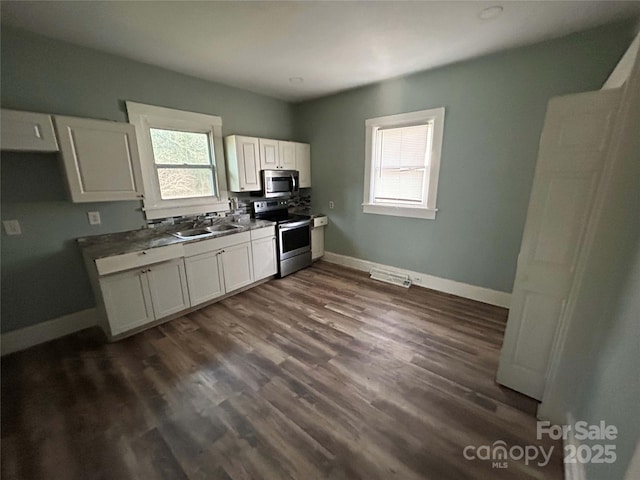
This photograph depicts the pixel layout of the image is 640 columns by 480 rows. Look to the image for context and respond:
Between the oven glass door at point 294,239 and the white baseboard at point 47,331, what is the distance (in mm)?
2286

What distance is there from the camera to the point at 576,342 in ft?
4.71

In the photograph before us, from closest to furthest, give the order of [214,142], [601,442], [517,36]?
[601,442] < [517,36] < [214,142]

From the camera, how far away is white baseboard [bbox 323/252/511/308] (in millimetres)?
2982

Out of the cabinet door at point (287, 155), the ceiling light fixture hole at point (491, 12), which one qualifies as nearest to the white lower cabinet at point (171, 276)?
the cabinet door at point (287, 155)

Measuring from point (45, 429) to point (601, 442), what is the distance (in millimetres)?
A: 3060

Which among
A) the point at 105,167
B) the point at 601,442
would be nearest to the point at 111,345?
the point at 105,167

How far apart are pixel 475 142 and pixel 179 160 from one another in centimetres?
357

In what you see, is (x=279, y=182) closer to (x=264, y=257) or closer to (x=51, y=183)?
(x=264, y=257)

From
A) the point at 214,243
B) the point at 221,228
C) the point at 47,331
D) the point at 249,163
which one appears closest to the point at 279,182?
the point at 249,163

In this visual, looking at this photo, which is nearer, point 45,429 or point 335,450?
point 335,450

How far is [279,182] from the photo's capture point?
3.91 meters

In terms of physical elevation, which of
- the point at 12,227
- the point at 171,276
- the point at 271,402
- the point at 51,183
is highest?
the point at 51,183

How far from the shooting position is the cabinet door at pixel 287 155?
3.96 metres

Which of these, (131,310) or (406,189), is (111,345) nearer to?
(131,310)
